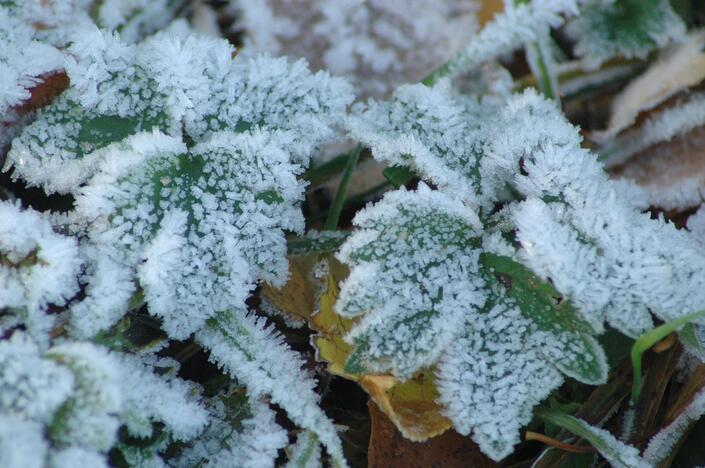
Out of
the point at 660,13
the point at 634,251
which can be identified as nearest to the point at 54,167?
the point at 634,251

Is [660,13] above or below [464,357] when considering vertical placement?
above

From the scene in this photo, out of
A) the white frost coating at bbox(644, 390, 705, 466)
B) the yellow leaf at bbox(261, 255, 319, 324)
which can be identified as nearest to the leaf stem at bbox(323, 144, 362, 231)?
the yellow leaf at bbox(261, 255, 319, 324)

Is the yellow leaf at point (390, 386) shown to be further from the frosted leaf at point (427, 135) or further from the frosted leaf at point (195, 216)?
the frosted leaf at point (427, 135)

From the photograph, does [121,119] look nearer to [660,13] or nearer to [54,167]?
[54,167]

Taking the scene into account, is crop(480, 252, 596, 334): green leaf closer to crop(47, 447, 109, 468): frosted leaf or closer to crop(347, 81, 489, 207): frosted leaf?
crop(347, 81, 489, 207): frosted leaf

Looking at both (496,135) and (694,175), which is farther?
(694,175)

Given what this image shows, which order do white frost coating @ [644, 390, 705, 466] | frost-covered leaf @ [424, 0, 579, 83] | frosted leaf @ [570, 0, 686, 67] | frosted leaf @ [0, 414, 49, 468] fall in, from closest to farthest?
1. frosted leaf @ [0, 414, 49, 468]
2. white frost coating @ [644, 390, 705, 466]
3. frost-covered leaf @ [424, 0, 579, 83]
4. frosted leaf @ [570, 0, 686, 67]
